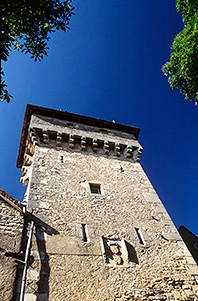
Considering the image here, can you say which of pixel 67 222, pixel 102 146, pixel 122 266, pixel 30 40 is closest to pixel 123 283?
pixel 122 266

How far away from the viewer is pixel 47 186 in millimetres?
6961

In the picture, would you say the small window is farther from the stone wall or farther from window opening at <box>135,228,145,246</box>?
the stone wall

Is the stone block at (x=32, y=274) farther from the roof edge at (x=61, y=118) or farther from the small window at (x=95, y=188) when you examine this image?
the roof edge at (x=61, y=118)

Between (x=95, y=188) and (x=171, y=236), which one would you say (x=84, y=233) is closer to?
(x=95, y=188)

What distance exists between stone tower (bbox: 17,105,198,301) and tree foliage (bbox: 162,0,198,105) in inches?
139

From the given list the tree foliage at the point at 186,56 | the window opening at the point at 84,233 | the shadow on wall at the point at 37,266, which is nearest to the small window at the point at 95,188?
the window opening at the point at 84,233

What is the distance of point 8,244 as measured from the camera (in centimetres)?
478

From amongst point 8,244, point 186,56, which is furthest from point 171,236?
point 186,56

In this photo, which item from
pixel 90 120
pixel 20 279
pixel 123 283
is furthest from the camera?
pixel 90 120

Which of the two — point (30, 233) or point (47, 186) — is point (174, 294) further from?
point (47, 186)

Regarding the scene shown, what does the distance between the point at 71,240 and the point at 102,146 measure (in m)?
5.06

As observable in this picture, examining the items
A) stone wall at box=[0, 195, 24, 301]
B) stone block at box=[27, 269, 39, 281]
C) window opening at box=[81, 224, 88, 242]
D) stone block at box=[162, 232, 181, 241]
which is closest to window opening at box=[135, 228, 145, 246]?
stone block at box=[162, 232, 181, 241]

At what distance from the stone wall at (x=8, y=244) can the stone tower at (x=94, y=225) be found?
38 cm

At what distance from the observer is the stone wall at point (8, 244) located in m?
4.07
